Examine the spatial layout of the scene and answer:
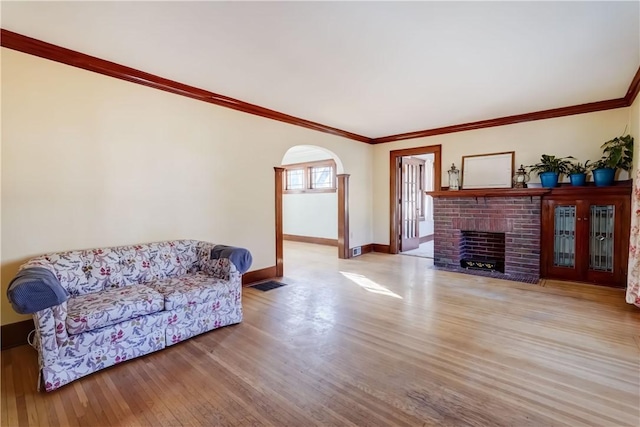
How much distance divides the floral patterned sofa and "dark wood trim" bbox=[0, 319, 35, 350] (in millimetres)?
574

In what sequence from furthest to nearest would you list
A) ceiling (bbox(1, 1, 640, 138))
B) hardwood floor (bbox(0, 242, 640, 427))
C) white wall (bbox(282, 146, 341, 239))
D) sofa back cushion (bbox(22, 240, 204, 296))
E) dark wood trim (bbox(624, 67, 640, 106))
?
white wall (bbox(282, 146, 341, 239)) → dark wood trim (bbox(624, 67, 640, 106)) → sofa back cushion (bbox(22, 240, 204, 296)) → ceiling (bbox(1, 1, 640, 138)) → hardwood floor (bbox(0, 242, 640, 427))

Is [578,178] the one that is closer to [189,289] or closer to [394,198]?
[394,198]

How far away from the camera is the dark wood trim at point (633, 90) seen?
11.0 feet

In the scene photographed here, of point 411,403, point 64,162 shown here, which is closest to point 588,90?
point 411,403

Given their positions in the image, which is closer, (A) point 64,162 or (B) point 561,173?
(A) point 64,162

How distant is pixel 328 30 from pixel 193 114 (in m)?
2.07

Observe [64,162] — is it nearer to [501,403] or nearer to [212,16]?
[212,16]

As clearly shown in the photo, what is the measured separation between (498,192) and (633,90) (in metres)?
1.86

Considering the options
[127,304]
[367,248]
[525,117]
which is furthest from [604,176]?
[127,304]

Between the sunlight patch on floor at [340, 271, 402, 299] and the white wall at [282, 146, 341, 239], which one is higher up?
the white wall at [282, 146, 341, 239]

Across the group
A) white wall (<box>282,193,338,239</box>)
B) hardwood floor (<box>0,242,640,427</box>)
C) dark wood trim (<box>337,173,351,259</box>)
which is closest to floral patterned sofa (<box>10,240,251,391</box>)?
hardwood floor (<box>0,242,640,427</box>)

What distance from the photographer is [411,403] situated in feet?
6.00

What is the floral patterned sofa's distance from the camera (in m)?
2.02

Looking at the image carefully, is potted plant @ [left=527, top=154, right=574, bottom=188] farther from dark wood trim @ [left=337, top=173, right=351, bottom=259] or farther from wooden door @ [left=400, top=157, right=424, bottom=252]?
dark wood trim @ [left=337, top=173, right=351, bottom=259]
